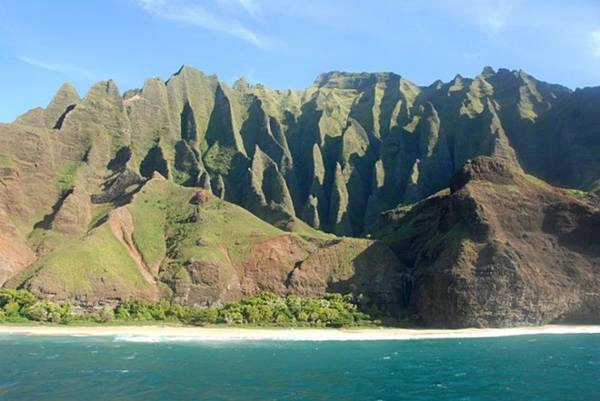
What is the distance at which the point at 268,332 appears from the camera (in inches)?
4328

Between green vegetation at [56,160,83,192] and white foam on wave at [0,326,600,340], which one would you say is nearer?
white foam on wave at [0,326,600,340]

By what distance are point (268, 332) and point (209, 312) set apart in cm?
1559

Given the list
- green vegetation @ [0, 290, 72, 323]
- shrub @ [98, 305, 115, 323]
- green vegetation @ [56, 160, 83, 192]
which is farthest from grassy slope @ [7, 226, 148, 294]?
green vegetation @ [56, 160, 83, 192]

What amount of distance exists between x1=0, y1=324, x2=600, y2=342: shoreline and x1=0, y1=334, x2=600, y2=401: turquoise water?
23.5 feet

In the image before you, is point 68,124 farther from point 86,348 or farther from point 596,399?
point 596,399

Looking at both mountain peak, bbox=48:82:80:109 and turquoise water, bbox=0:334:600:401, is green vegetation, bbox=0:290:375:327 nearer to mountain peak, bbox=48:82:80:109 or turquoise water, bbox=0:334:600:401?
turquoise water, bbox=0:334:600:401

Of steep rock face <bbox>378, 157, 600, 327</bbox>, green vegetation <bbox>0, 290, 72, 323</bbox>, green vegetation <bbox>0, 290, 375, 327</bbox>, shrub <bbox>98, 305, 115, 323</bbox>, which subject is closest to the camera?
green vegetation <bbox>0, 290, 72, 323</bbox>

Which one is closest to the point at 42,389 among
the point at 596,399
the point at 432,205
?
the point at 596,399

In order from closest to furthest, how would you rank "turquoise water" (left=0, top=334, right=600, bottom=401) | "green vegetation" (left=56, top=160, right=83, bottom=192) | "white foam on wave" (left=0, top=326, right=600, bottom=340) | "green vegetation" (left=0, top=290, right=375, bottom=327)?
"turquoise water" (left=0, top=334, right=600, bottom=401)
"white foam on wave" (left=0, top=326, right=600, bottom=340)
"green vegetation" (left=0, top=290, right=375, bottom=327)
"green vegetation" (left=56, top=160, right=83, bottom=192)

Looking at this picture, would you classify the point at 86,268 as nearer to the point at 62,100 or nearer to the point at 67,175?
the point at 67,175

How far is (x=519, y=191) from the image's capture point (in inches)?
5335

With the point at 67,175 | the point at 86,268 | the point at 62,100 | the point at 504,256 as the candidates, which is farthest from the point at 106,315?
the point at 62,100

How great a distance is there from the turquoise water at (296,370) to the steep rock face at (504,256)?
2221 cm

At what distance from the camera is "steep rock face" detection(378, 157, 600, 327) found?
117125mm
